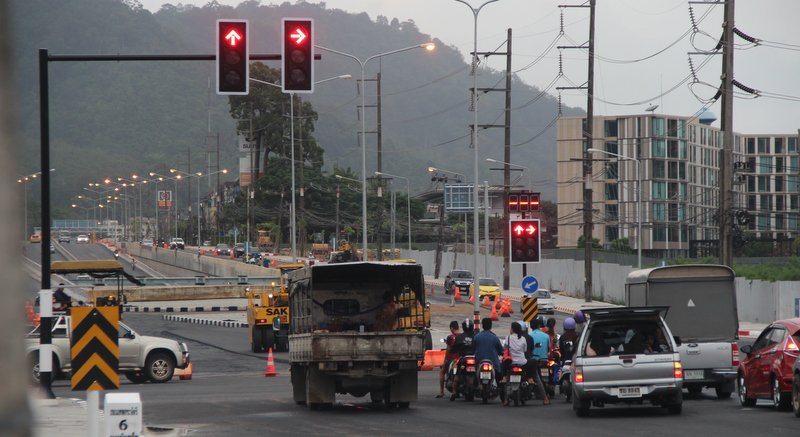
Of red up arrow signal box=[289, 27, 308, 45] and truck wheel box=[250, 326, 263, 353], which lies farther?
truck wheel box=[250, 326, 263, 353]

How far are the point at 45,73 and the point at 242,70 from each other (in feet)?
13.0

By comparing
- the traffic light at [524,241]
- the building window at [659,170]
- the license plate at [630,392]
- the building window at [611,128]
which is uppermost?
the building window at [611,128]

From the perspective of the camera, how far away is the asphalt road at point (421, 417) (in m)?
17.3

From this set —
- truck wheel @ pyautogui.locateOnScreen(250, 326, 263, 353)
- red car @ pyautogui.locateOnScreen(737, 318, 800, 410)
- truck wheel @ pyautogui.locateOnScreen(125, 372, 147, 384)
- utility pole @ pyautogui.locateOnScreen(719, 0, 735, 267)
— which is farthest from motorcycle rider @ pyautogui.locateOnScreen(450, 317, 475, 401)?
truck wheel @ pyautogui.locateOnScreen(250, 326, 263, 353)

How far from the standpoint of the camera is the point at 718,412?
2025 centimetres

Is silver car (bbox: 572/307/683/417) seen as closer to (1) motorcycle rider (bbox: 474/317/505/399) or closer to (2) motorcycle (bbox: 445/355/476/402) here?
(1) motorcycle rider (bbox: 474/317/505/399)

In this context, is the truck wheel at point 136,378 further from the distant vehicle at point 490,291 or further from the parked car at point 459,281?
the parked car at point 459,281

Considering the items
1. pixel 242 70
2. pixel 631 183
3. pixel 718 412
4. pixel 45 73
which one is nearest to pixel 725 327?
pixel 718 412

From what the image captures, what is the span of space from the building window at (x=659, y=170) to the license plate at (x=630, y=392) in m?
129

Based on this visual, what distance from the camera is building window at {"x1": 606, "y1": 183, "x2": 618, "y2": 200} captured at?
14600 centimetres

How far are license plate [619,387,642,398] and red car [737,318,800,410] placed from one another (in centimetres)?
207

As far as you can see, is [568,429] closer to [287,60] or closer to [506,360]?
[506,360]

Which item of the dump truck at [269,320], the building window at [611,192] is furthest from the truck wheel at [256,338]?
the building window at [611,192]

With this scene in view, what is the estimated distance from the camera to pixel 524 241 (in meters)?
31.3
